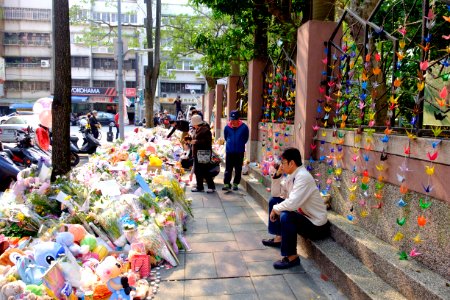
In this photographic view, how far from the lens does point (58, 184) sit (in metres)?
5.08

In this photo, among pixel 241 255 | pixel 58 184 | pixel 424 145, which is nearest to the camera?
pixel 424 145

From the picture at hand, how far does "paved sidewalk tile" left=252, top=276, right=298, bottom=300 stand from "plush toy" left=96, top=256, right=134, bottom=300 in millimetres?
1173

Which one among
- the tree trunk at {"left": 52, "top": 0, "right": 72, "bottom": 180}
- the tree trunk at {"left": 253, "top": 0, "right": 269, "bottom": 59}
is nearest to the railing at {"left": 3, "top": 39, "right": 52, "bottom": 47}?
the tree trunk at {"left": 253, "top": 0, "right": 269, "bottom": 59}

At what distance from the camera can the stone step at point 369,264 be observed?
268cm

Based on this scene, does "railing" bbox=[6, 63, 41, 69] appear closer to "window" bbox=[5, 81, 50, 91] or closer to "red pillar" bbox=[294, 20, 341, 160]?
"window" bbox=[5, 81, 50, 91]

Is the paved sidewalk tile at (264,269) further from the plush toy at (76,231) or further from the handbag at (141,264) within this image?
the plush toy at (76,231)

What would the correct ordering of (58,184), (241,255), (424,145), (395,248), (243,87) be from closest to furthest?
(424,145), (395,248), (241,255), (58,184), (243,87)

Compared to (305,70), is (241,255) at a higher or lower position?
lower

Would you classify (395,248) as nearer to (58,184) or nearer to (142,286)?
(142,286)

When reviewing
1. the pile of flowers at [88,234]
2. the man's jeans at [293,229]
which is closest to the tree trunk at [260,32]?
the pile of flowers at [88,234]

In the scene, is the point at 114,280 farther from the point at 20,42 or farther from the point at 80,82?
the point at 20,42

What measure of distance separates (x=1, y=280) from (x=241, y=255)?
237 centimetres

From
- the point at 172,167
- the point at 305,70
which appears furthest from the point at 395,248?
the point at 172,167

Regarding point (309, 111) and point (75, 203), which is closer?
point (75, 203)
